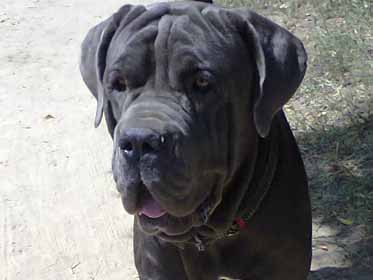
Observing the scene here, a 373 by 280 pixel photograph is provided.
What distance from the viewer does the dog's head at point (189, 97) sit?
10.4 ft

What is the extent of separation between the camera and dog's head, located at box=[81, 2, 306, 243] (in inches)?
125

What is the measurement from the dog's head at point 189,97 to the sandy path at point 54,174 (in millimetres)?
1318

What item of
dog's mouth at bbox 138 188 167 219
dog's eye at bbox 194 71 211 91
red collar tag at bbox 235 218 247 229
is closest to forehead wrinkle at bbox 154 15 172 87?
dog's eye at bbox 194 71 211 91

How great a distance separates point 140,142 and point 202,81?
372 mm

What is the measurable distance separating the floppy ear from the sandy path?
1192 mm

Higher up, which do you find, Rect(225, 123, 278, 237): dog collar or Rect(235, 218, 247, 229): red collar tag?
Rect(225, 123, 278, 237): dog collar

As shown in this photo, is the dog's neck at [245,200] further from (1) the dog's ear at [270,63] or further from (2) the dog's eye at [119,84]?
(2) the dog's eye at [119,84]

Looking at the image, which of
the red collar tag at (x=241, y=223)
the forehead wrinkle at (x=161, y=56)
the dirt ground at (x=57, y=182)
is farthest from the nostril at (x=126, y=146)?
the dirt ground at (x=57, y=182)

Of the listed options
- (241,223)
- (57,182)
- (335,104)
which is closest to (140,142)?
(241,223)

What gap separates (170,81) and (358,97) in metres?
2.65

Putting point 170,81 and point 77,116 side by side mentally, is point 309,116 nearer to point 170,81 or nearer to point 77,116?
point 77,116

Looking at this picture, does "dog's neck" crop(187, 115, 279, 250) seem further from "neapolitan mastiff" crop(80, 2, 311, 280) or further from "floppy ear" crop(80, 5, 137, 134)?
"floppy ear" crop(80, 5, 137, 134)

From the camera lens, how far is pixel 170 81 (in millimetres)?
3322

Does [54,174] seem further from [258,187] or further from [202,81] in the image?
[202,81]
